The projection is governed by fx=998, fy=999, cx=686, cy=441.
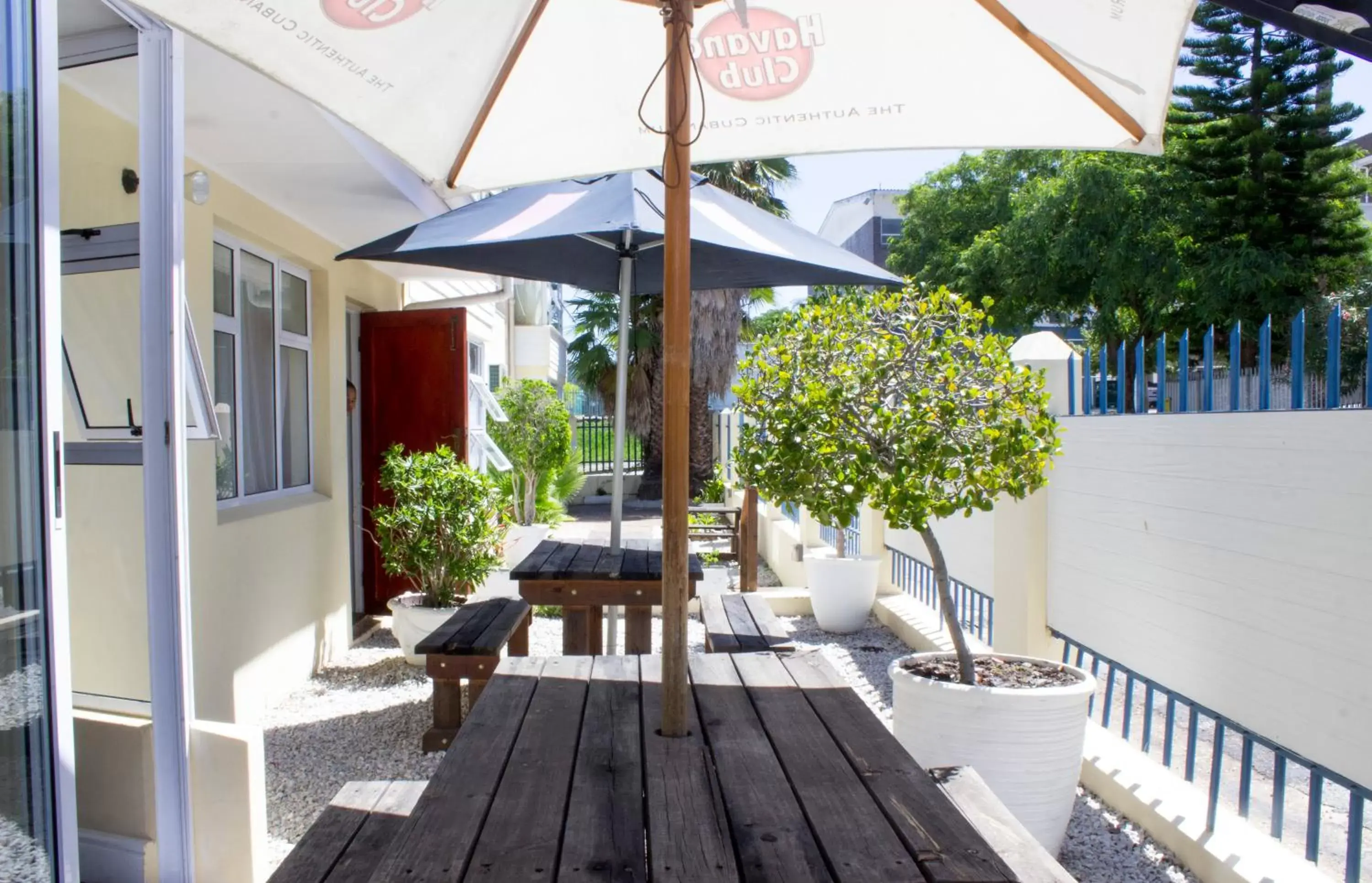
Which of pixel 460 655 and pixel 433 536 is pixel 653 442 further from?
pixel 460 655

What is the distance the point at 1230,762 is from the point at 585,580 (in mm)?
2812

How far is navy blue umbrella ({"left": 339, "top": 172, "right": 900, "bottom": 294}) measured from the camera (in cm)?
346

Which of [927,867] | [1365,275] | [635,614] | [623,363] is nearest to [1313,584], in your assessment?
[927,867]

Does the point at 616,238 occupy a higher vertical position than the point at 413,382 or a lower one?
higher

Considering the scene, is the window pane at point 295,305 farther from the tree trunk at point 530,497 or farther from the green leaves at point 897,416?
the tree trunk at point 530,497

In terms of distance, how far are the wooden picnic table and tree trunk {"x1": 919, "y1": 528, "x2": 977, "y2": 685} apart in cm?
96

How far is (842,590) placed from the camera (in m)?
6.48

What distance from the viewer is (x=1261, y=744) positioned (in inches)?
112

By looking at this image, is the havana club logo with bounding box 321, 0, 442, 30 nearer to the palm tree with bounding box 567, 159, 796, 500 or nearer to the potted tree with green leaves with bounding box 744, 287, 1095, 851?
the potted tree with green leaves with bounding box 744, 287, 1095, 851

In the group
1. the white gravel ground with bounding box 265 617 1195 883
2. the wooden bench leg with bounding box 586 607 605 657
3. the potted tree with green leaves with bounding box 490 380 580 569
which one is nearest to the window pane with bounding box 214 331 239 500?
the white gravel ground with bounding box 265 617 1195 883

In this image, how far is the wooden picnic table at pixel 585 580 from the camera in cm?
392

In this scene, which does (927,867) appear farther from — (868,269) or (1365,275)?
(1365,275)

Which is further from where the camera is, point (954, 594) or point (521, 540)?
point (521, 540)

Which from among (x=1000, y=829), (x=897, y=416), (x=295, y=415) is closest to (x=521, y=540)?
(x=295, y=415)
